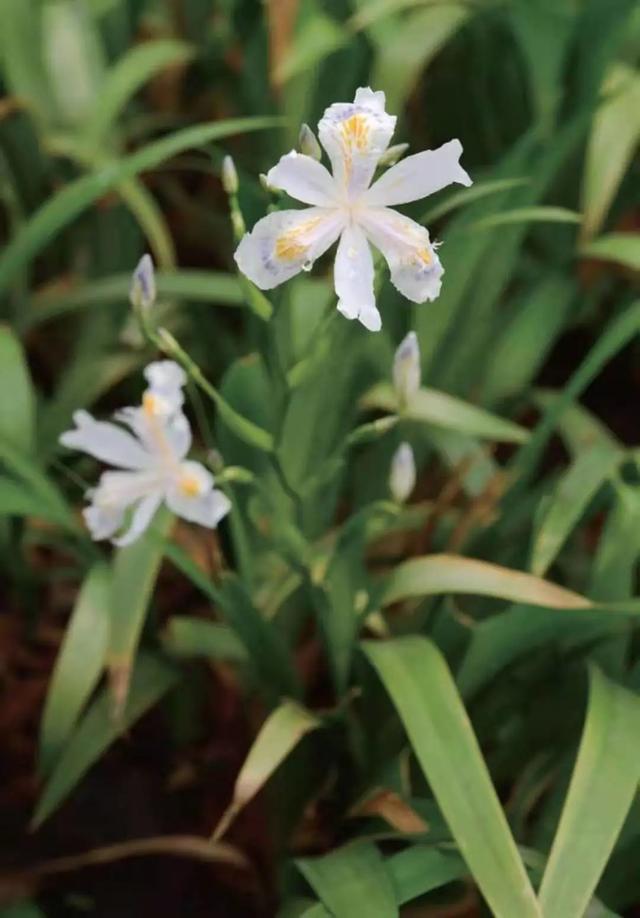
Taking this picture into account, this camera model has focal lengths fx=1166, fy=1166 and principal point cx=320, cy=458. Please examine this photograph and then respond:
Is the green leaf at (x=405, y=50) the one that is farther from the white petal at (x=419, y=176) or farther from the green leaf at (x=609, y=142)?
the white petal at (x=419, y=176)

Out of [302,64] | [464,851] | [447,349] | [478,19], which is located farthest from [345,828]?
[478,19]

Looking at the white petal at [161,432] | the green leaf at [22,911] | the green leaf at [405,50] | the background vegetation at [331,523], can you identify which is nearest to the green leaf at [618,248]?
the background vegetation at [331,523]

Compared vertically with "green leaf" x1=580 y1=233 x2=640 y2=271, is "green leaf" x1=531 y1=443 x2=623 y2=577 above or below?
below

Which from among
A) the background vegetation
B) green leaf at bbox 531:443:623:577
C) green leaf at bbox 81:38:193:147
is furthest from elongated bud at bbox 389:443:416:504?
green leaf at bbox 81:38:193:147

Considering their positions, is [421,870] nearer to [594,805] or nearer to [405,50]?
[594,805]

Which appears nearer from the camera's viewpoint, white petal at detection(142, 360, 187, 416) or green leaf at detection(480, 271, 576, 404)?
white petal at detection(142, 360, 187, 416)

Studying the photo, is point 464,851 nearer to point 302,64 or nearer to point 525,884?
point 525,884

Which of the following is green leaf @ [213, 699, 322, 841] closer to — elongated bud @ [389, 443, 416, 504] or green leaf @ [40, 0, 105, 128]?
elongated bud @ [389, 443, 416, 504]
